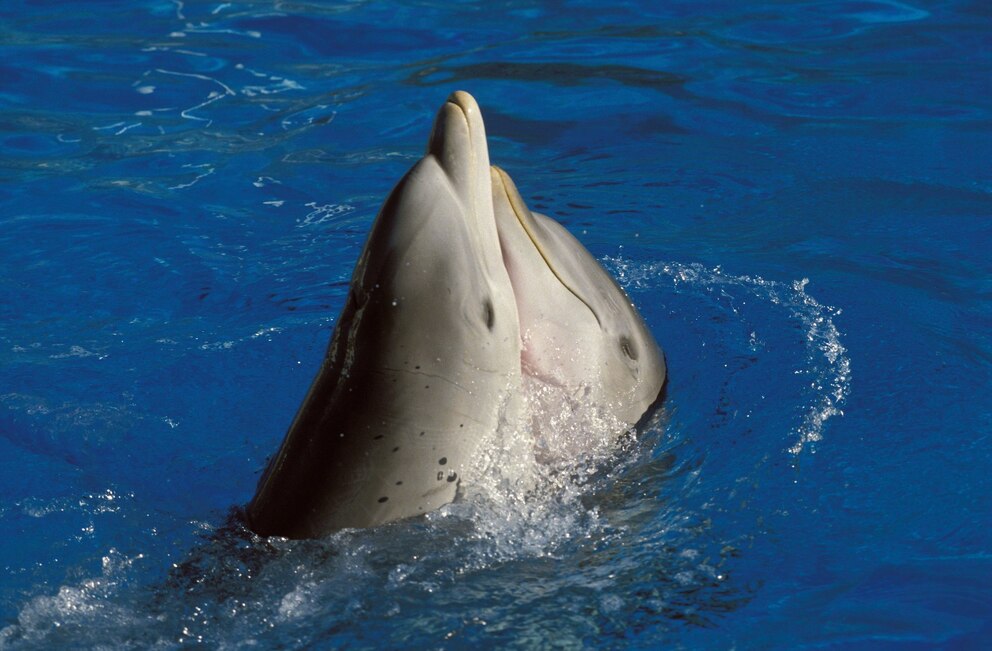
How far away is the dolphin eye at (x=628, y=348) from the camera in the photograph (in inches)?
192

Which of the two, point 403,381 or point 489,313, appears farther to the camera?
point 489,313

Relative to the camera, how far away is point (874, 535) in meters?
4.70

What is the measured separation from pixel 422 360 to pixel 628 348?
108cm

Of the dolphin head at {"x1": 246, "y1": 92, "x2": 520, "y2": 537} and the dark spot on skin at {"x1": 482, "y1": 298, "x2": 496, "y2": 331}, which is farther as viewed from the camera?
the dark spot on skin at {"x1": 482, "y1": 298, "x2": 496, "y2": 331}

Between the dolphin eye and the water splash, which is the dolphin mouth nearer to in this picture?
the dolphin eye

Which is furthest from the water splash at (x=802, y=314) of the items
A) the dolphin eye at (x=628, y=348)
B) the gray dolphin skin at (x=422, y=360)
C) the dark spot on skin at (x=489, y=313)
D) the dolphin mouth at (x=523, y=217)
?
the dark spot on skin at (x=489, y=313)

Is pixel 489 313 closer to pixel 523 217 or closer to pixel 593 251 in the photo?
pixel 523 217

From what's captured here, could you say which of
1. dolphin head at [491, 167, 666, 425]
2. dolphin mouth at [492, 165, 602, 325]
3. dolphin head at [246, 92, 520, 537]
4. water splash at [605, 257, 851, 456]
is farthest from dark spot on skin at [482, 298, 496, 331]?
water splash at [605, 257, 851, 456]

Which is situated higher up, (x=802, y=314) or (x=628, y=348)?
(x=628, y=348)

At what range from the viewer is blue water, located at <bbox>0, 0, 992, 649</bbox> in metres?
4.19

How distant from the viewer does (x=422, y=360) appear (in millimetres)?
4148

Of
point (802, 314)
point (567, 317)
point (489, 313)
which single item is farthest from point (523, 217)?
point (802, 314)

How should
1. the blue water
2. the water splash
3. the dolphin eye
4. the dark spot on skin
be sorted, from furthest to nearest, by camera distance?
the water splash → the dolphin eye → the dark spot on skin → the blue water

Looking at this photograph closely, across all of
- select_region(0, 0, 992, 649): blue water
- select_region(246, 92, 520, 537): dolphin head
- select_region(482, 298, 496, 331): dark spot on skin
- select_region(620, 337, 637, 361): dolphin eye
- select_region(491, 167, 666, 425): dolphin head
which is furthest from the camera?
select_region(620, 337, 637, 361): dolphin eye
